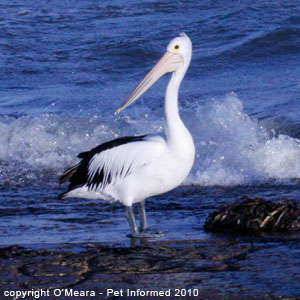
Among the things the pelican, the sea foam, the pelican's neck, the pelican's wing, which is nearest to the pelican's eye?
the pelican

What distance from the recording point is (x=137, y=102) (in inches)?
462

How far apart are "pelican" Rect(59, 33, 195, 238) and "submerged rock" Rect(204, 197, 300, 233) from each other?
1.43ft

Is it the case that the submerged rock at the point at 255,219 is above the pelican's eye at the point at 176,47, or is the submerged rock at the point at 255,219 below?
below

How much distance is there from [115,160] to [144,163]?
0.98ft

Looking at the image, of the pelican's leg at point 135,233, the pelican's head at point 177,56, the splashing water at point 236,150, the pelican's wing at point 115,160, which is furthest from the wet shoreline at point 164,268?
the splashing water at point 236,150

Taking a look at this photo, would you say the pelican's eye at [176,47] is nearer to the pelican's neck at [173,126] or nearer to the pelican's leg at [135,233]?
the pelican's neck at [173,126]

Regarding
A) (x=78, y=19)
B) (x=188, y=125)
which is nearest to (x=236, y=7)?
(x=78, y=19)

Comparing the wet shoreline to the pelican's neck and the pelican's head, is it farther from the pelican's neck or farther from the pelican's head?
the pelican's head

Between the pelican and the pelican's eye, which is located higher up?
the pelican's eye

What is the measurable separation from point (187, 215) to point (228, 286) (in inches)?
88.5

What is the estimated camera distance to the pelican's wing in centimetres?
585

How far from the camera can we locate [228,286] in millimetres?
4391

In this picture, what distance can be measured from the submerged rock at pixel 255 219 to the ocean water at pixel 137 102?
17 centimetres

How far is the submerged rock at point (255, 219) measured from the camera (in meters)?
5.81
